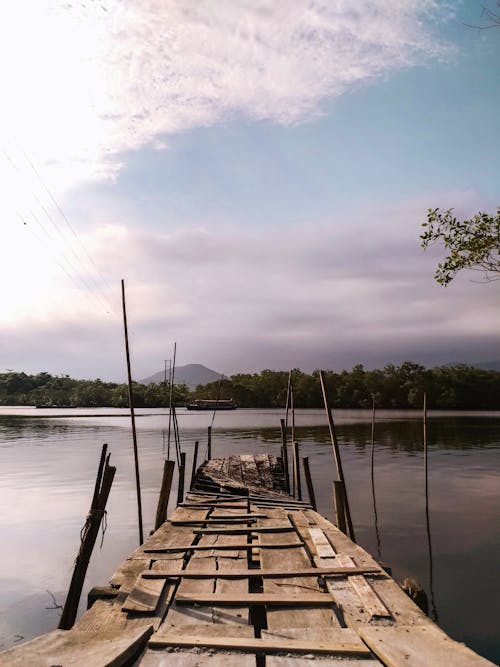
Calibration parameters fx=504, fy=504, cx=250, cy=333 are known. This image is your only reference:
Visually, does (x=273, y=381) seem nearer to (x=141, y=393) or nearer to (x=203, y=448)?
(x=141, y=393)

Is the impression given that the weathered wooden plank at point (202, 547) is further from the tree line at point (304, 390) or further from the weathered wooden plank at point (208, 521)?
the tree line at point (304, 390)

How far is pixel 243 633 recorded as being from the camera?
5.16 metres

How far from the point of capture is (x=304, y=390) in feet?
433

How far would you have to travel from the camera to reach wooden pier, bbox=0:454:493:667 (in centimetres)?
459

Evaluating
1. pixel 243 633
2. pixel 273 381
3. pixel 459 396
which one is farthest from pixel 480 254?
pixel 273 381

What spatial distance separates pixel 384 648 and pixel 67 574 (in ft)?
37.1

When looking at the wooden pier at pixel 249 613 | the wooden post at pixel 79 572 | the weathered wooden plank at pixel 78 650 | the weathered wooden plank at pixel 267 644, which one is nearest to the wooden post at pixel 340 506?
the wooden pier at pixel 249 613

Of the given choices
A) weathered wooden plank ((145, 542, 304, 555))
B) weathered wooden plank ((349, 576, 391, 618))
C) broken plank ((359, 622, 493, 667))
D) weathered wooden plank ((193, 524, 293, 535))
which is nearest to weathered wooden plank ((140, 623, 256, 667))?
broken plank ((359, 622, 493, 667))

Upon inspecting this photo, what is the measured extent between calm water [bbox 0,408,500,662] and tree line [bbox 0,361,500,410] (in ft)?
226

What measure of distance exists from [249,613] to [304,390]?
12737 cm

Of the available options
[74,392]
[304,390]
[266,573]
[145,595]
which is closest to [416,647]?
[266,573]

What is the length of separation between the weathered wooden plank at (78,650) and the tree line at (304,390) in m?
97.5

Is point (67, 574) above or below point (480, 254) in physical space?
below

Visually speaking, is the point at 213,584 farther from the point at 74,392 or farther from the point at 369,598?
the point at 74,392
